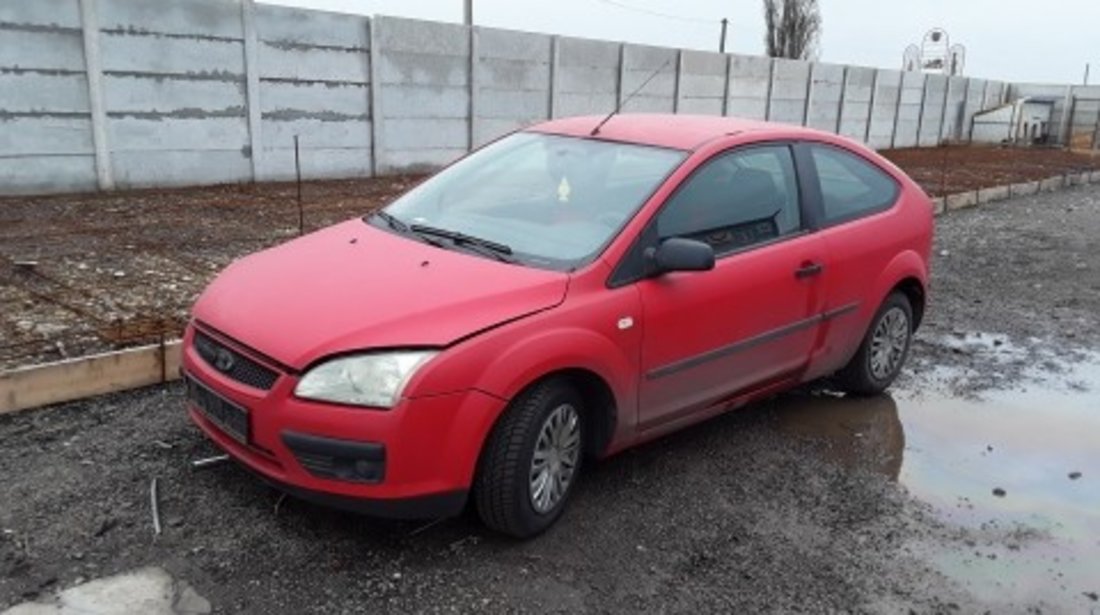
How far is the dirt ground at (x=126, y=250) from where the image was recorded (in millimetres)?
5309

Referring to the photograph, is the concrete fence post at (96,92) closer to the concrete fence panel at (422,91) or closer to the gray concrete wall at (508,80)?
the concrete fence panel at (422,91)

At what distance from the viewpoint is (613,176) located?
13.6 feet

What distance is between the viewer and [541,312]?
3363mm

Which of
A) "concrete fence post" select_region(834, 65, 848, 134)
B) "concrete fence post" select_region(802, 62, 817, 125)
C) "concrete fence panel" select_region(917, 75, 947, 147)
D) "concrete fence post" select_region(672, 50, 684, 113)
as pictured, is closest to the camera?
"concrete fence post" select_region(672, 50, 684, 113)

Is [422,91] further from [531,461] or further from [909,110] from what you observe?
[909,110]

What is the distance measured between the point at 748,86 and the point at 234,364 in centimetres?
1974

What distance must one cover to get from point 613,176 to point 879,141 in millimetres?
24274

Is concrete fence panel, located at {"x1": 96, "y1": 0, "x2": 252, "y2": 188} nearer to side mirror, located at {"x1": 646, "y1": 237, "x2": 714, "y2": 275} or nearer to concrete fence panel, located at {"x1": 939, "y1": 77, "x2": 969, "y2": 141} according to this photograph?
side mirror, located at {"x1": 646, "y1": 237, "x2": 714, "y2": 275}

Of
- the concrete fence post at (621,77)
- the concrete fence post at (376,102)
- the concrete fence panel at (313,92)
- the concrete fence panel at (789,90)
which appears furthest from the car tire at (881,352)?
the concrete fence panel at (789,90)

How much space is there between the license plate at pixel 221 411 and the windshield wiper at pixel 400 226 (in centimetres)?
109

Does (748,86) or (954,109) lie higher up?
(748,86)

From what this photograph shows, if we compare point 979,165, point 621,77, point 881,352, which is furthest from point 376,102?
point 979,165

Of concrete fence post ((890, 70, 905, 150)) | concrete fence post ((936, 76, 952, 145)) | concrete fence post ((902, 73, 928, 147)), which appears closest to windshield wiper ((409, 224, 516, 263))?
concrete fence post ((890, 70, 905, 150))

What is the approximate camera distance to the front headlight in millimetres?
3029
